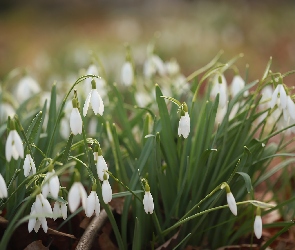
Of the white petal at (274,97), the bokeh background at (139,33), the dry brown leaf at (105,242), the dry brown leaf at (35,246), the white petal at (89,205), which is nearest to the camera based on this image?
the white petal at (89,205)

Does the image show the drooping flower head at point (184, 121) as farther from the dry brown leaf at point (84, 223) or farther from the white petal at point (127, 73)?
the white petal at point (127, 73)

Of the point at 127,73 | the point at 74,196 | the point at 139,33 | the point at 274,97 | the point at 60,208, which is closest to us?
the point at 74,196

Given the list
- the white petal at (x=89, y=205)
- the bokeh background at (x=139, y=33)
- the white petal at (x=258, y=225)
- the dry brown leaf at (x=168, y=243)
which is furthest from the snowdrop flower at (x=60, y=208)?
the bokeh background at (x=139, y=33)

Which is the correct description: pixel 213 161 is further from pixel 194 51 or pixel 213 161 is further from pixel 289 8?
pixel 289 8

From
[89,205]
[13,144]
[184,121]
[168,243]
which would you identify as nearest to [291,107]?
[184,121]

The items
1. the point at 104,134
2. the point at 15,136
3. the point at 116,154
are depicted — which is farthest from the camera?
the point at 104,134

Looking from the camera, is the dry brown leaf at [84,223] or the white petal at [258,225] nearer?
the white petal at [258,225]

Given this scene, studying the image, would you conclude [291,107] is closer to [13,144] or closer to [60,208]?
[60,208]

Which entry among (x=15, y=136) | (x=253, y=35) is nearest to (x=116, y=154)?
(x=15, y=136)
